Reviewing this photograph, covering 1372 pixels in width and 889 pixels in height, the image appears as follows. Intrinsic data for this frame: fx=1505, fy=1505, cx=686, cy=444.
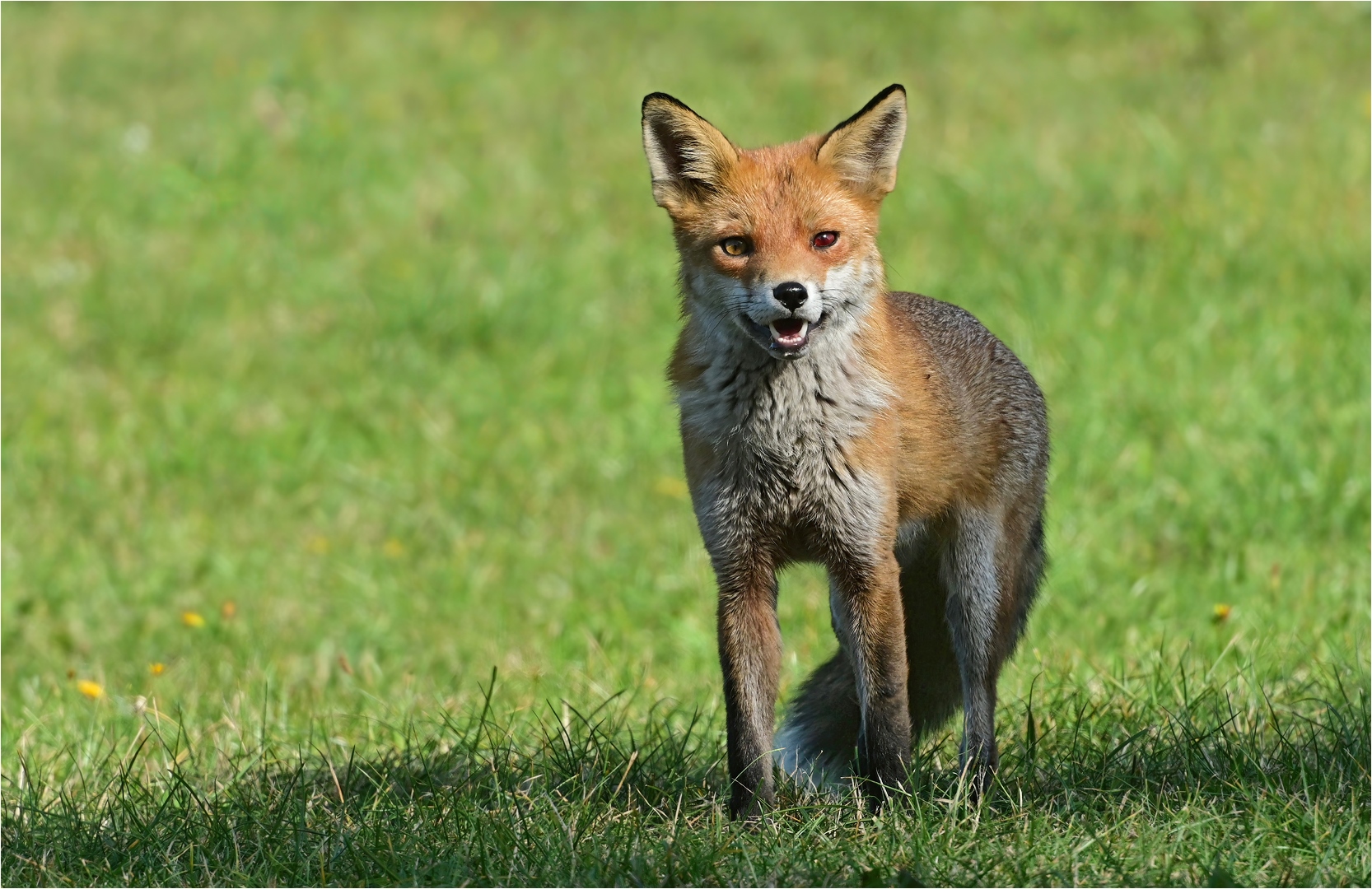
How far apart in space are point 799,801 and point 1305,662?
2.40 metres

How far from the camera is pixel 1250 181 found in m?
10.7

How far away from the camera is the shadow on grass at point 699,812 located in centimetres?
376

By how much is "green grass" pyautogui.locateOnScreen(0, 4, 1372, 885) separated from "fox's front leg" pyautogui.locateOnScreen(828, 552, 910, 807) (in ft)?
0.62

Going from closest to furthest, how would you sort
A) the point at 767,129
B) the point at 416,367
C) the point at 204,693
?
the point at 204,693, the point at 416,367, the point at 767,129

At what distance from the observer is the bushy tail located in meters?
4.89

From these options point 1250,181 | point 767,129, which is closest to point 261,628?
point 767,129

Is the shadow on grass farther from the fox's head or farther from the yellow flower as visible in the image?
the yellow flower

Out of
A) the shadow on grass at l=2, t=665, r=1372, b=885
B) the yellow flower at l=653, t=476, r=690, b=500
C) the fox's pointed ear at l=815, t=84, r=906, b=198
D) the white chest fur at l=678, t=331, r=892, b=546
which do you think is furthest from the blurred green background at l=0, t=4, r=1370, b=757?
the fox's pointed ear at l=815, t=84, r=906, b=198

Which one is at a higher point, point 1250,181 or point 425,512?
point 1250,181

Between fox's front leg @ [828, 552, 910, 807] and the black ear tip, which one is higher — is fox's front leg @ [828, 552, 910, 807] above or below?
below

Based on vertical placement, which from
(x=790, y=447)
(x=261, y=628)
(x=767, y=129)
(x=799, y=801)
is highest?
(x=767, y=129)

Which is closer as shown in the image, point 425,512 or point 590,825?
point 590,825

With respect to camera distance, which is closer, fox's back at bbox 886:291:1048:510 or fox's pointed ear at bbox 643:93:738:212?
fox's pointed ear at bbox 643:93:738:212

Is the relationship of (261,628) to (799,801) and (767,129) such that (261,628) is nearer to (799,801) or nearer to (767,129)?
(799,801)
